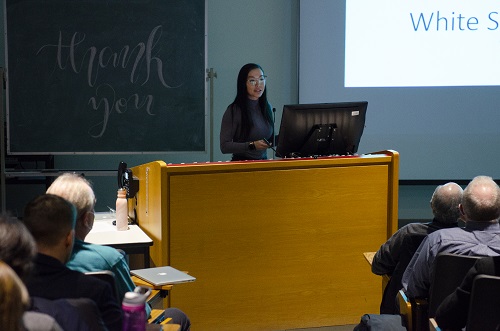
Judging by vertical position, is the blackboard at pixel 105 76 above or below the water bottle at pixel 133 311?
above

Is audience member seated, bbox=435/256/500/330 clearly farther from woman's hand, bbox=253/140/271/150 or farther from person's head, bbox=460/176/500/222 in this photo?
woman's hand, bbox=253/140/271/150

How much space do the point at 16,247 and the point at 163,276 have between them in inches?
49.3

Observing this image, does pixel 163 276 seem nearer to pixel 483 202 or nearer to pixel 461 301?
pixel 461 301

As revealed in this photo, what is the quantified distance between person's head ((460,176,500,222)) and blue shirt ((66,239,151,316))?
1.37 metres

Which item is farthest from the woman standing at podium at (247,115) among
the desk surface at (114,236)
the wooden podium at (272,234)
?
the desk surface at (114,236)

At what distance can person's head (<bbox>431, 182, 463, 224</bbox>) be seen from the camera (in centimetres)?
302

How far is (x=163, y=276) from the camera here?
9.15 feet

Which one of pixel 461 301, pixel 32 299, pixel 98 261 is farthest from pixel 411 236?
pixel 32 299

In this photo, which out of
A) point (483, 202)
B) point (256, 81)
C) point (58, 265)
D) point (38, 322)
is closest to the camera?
point (38, 322)

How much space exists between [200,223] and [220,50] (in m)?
3.89

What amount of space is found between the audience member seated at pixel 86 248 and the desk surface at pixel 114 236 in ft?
3.03

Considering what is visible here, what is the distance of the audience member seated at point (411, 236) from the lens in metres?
3.02

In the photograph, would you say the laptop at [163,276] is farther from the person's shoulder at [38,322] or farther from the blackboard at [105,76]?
the blackboard at [105,76]

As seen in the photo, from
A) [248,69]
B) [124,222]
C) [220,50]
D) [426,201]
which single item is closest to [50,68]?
[220,50]
